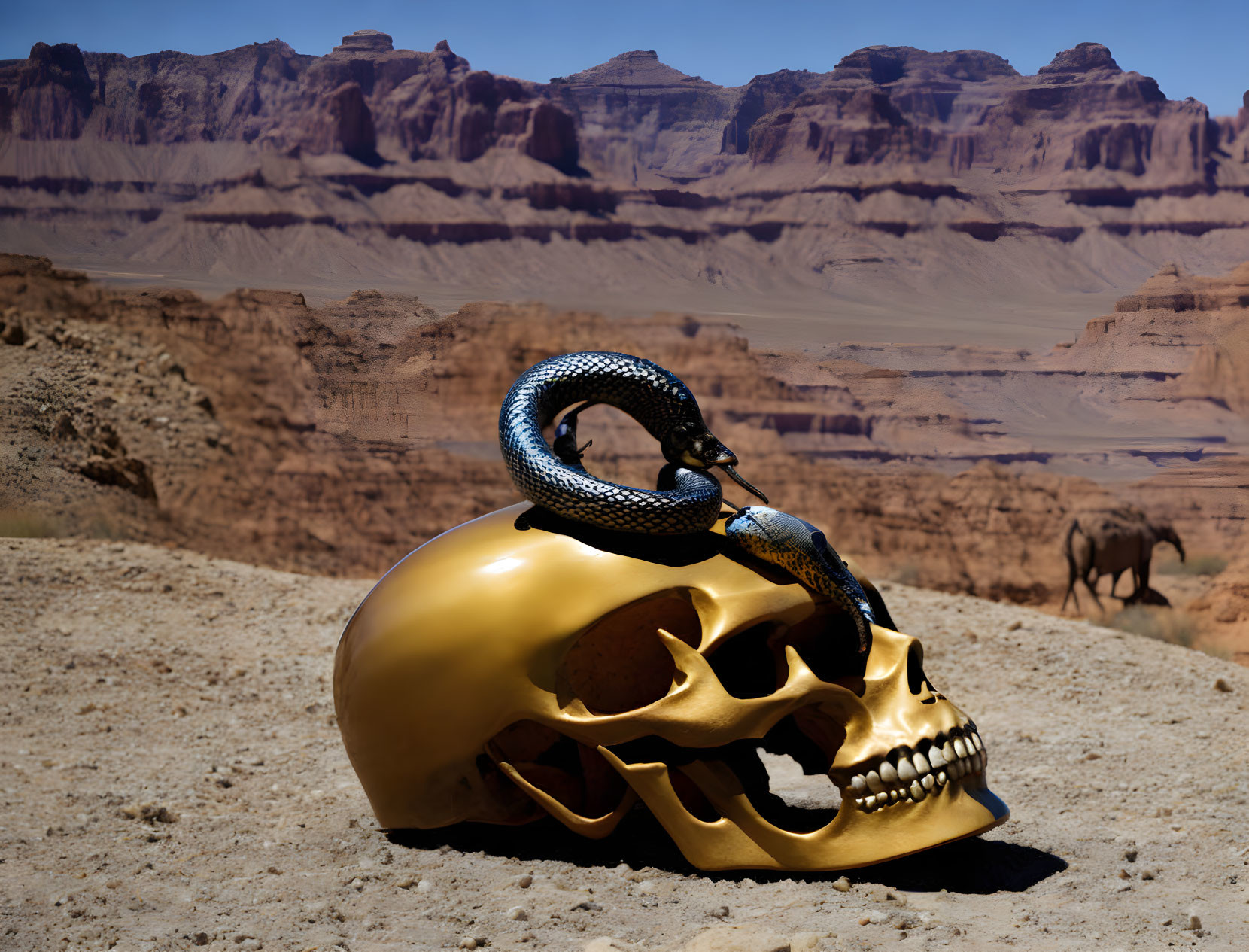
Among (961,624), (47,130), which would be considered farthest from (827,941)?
(47,130)

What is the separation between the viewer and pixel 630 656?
5.27 m

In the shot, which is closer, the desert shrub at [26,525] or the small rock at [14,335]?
the desert shrub at [26,525]

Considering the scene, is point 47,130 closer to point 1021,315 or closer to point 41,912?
point 1021,315

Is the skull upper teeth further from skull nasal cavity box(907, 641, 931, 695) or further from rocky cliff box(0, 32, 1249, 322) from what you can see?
rocky cliff box(0, 32, 1249, 322)

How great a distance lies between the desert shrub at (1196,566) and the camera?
25844 millimetres

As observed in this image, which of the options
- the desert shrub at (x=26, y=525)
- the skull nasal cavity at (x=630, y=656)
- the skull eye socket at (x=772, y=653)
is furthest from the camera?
the desert shrub at (x=26, y=525)

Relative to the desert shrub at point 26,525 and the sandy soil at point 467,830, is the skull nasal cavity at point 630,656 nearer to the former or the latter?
the sandy soil at point 467,830

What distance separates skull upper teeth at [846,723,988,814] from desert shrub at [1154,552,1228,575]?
74.9 ft

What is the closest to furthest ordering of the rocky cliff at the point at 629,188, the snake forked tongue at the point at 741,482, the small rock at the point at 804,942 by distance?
the small rock at the point at 804,942
the snake forked tongue at the point at 741,482
the rocky cliff at the point at 629,188

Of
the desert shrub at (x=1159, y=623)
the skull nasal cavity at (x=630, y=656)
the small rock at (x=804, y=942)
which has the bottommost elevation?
the desert shrub at (x=1159, y=623)

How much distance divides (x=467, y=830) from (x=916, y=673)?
231cm

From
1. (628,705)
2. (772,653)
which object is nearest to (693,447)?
(772,653)

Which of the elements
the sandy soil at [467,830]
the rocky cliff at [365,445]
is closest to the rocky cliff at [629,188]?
the rocky cliff at [365,445]

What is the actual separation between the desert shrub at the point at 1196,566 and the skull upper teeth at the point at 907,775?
74.9 feet
